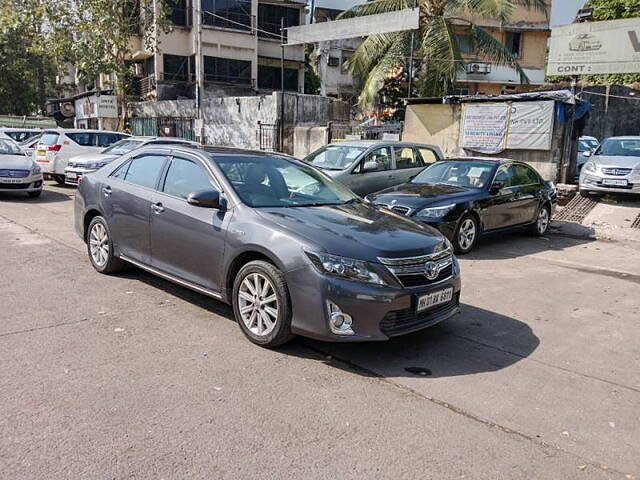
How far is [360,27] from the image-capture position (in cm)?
1805

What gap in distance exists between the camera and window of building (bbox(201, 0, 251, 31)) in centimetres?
3275

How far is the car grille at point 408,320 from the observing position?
438 cm

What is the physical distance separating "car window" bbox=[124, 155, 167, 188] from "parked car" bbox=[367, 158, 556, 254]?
12.9ft

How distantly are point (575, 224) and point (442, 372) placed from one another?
9.04 m

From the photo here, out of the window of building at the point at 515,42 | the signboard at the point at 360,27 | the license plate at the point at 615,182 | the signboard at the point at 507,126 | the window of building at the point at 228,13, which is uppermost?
the window of building at the point at 228,13

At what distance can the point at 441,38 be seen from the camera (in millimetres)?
19266

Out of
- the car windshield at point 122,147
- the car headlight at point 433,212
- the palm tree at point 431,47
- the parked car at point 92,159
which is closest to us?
the car headlight at point 433,212

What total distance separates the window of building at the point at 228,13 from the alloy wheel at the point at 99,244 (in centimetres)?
2847

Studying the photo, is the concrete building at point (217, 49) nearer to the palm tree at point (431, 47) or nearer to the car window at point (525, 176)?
the palm tree at point (431, 47)

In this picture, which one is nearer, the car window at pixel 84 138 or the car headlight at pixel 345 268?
the car headlight at pixel 345 268

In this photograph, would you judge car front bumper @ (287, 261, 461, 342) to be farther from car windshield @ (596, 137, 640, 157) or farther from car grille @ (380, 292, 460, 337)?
car windshield @ (596, 137, 640, 157)

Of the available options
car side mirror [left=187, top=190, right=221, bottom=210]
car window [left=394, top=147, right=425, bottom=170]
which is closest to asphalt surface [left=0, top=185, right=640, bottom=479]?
car side mirror [left=187, top=190, right=221, bottom=210]

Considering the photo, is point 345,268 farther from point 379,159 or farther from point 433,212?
point 379,159

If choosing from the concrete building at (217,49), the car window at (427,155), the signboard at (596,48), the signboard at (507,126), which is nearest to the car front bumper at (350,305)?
the car window at (427,155)
